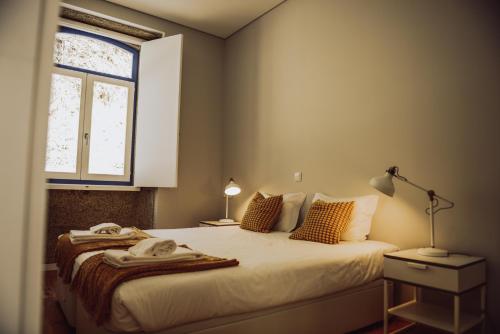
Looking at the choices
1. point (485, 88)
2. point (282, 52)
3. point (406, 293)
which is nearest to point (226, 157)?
point (282, 52)

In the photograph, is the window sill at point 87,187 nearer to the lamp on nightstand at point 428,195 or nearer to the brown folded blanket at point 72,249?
the brown folded blanket at point 72,249

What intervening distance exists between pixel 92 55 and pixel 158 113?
1.14 m

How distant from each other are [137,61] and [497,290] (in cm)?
457

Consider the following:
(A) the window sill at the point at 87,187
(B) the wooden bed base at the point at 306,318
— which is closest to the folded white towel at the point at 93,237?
(B) the wooden bed base at the point at 306,318

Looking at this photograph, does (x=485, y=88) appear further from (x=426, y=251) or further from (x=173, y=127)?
(x=173, y=127)

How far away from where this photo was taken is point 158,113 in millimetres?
4195

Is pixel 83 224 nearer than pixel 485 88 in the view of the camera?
No

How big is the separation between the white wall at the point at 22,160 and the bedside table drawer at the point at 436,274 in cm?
204

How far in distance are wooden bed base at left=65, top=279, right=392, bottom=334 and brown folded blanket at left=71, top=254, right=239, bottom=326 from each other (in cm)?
13

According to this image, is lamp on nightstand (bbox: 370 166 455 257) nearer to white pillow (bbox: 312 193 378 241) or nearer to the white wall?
white pillow (bbox: 312 193 378 241)

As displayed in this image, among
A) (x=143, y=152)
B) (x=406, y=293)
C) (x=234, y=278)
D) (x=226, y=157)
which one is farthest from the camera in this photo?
(x=226, y=157)

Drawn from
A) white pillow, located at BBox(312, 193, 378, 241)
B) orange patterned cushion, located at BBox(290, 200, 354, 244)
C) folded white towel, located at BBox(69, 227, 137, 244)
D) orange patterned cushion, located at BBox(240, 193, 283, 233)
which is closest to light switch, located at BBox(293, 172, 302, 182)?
orange patterned cushion, located at BBox(240, 193, 283, 233)

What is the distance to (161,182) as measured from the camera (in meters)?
4.08

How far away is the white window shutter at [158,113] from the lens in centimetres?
406
